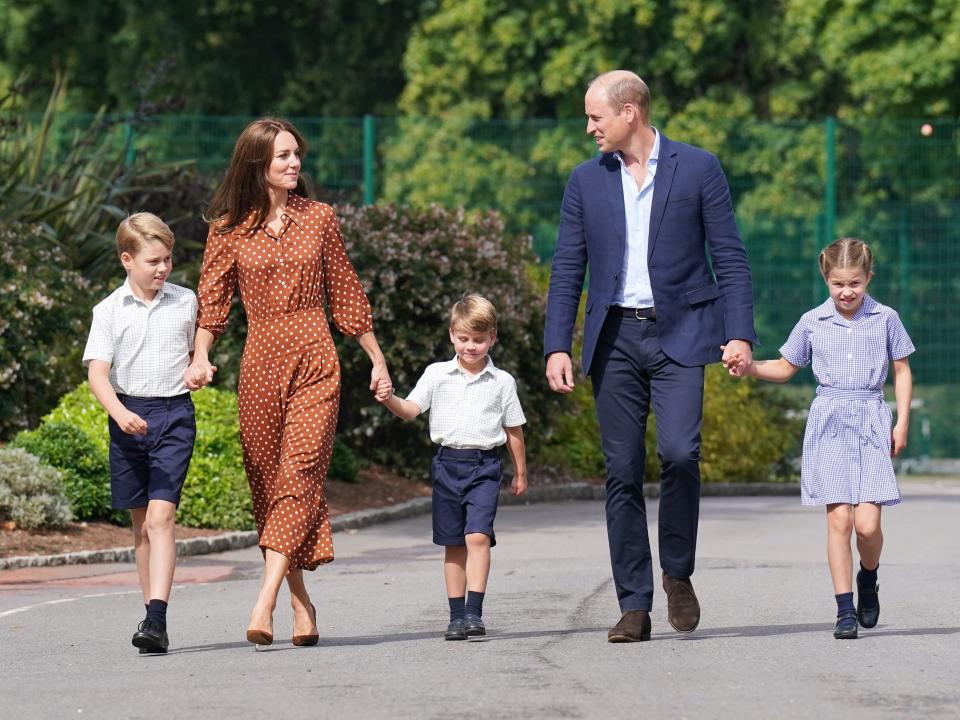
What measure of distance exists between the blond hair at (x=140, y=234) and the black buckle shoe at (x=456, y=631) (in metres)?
1.77

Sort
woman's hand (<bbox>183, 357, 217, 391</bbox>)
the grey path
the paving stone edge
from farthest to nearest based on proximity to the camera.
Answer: the paving stone edge < woman's hand (<bbox>183, 357, 217, 391</bbox>) < the grey path

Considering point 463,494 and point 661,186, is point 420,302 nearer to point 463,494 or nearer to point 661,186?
point 463,494

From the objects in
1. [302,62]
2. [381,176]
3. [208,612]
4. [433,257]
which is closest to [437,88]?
[302,62]

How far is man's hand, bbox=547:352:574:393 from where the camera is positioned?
7297 mm

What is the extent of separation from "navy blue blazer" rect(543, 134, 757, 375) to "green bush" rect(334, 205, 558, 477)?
6896mm

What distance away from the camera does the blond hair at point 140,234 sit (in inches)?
285

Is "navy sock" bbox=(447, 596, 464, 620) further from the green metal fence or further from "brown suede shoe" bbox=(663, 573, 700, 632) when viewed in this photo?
the green metal fence

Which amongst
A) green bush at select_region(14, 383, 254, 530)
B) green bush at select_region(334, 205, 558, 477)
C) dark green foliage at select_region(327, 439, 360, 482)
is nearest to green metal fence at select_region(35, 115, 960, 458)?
green bush at select_region(334, 205, 558, 477)

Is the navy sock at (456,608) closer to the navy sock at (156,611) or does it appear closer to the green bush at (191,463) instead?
the navy sock at (156,611)

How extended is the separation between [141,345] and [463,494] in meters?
1.36

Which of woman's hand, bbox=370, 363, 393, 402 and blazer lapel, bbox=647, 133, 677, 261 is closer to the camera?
woman's hand, bbox=370, 363, 393, 402

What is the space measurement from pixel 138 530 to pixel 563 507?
826 centimetres

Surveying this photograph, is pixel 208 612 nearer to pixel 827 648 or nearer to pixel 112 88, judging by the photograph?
pixel 827 648

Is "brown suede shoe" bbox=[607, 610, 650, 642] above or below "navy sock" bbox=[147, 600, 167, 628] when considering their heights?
below
